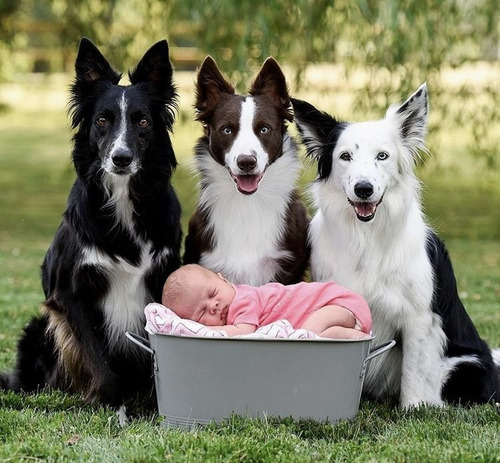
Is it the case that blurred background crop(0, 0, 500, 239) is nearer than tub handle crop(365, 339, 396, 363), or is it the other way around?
tub handle crop(365, 339, 396, 363)

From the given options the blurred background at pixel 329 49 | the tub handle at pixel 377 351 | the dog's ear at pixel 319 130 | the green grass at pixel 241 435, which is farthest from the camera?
the blurred background at pixel 329 49

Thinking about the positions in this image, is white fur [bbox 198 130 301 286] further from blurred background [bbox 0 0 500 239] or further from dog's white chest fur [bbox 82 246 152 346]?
blurred background [bbox 0 0 500 239]

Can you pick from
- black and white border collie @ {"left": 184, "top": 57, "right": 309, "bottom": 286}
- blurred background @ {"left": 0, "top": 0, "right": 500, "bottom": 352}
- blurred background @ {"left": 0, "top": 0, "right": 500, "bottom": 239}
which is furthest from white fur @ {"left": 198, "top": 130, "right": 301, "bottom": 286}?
blurred background @ {"left": 0, "top": 0, "right": 500, "bottom": 239}

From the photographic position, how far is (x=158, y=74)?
16.5 feet

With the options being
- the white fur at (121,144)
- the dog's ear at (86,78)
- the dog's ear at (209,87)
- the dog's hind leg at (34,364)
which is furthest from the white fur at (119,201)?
the dog's hind leg at (34,364)

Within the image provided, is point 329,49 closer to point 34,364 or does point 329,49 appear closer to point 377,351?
point 34,364

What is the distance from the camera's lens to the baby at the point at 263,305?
4559 mm

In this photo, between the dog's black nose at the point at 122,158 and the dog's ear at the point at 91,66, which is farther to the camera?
the dog's ear at the point at 91,66

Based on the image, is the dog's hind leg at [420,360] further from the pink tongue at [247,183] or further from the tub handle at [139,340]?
the tub handle at [139,340]

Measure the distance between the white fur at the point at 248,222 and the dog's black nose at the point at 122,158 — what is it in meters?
0.64

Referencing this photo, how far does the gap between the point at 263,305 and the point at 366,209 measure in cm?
72

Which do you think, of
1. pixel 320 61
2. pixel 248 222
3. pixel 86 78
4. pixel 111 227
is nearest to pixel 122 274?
pixel 111 227

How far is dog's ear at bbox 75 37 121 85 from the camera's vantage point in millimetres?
4926

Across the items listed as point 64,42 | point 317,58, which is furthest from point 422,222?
point 64,42
